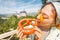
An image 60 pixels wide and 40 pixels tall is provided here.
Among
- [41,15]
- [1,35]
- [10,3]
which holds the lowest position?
[1,35]

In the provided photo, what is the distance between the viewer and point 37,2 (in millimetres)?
1839

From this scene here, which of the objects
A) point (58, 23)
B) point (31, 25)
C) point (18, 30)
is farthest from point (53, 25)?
point (18, 30)

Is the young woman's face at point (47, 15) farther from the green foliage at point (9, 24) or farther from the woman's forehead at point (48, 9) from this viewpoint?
the green foliage at point (9, 24)

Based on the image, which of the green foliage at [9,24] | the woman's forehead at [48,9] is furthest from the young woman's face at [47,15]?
the green foliage at [9,24]

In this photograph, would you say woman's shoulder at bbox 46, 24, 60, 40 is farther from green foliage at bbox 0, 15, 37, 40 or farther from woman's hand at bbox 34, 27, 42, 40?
green foliage at bbox 0, 15, 37, 40

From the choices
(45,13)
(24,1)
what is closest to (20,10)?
(24,1)

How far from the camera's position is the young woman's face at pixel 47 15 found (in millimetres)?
1803

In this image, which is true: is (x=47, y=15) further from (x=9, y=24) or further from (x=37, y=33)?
(x=9, y=24)

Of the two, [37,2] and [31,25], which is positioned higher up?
[37,2]

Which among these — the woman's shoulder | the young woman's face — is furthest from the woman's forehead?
the woman's shoulder

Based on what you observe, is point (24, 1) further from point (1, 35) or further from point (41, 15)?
point (1, 35)

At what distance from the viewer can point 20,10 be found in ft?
5.92

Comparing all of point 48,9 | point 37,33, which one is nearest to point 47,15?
point 48,9

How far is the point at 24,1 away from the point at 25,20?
17 centimetres
